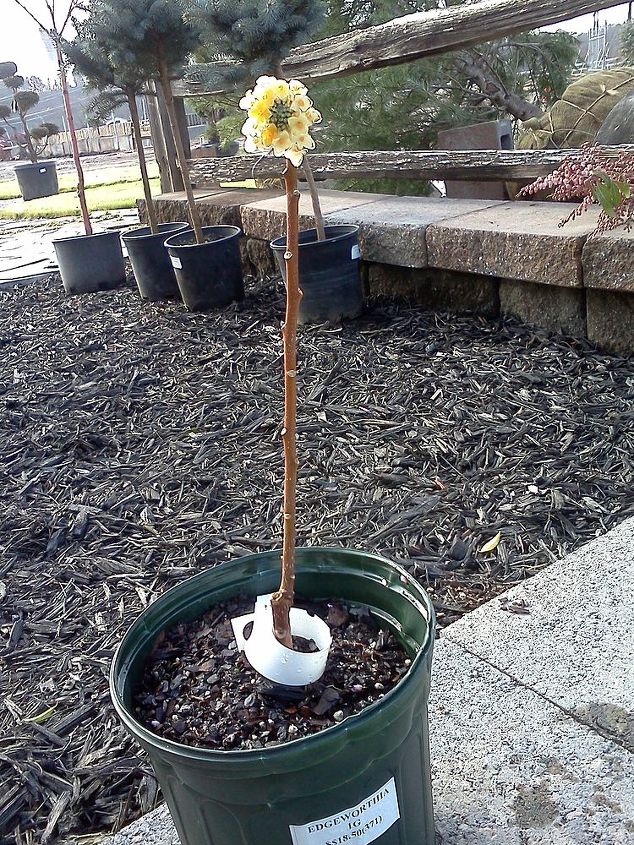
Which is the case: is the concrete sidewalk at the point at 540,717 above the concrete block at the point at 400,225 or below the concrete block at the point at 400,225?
below

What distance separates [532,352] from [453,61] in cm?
446

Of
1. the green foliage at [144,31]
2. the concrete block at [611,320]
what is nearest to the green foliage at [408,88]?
the green foliage at [144,31]

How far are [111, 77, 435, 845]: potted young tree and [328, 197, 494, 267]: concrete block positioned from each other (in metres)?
2.72

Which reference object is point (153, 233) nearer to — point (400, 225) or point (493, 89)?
point (400, 225)

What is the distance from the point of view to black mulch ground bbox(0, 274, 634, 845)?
1860mm

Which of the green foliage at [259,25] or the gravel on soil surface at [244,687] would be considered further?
the green foliage at [259,25]

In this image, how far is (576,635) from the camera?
5.96ft

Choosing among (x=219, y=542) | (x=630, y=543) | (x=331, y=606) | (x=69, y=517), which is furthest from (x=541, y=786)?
(x=69, y=517)

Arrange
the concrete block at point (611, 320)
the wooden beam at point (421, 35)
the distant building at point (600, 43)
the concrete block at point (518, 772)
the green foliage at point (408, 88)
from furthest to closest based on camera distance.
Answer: the distant building at point (600, 43) < the green foliage at point (408, 88) < the wooden beam at point (421, 35) < the concrete block at point (611, 320) < the concrete block at point (518, 772)

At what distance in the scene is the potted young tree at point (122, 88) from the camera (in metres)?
4.51

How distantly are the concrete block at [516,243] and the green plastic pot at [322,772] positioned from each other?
225 cm

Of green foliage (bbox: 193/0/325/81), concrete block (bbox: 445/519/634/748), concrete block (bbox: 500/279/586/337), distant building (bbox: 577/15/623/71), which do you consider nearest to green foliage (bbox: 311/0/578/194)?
green foliage (bbox: 193/0/325/81)

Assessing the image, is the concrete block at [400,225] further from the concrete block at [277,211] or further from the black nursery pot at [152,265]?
the black nursery pot at [152,265]

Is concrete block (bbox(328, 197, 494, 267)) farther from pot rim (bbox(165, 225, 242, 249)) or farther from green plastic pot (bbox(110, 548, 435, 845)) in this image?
green plastic pot (bbox(110, 548, 435, 845))
